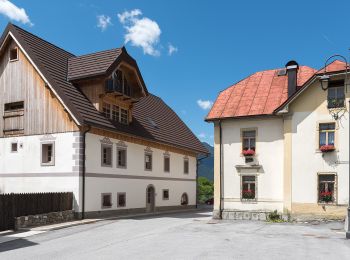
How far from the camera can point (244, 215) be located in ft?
81.6

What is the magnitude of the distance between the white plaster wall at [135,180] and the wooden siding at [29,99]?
219cm

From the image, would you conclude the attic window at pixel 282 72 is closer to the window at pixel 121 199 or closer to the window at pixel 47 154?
the window at pixel 121 199

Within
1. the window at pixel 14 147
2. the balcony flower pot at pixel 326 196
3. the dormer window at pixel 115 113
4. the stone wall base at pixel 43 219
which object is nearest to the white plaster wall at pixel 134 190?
the stone wall base at pixel 43 219

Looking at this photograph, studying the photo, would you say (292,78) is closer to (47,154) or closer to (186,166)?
(47,154)

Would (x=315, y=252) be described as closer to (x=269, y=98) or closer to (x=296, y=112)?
(x=296, y=112)

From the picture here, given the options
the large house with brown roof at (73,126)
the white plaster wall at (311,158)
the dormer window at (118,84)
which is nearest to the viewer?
the white plaster wall at (311,158)

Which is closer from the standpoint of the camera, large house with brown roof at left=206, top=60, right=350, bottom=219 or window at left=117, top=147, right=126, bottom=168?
large house with brown roof at left=206, top=60, right=350, bottom=219

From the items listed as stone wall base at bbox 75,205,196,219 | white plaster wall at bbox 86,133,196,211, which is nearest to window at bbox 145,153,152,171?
white plaster wall at bbox 86,133,196,211

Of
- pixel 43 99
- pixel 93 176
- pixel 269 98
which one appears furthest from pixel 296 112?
pixel 43 99

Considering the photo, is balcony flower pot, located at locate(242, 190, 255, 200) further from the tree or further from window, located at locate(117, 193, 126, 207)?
the tree

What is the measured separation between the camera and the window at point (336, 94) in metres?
22.6

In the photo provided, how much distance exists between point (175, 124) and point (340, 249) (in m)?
27.3

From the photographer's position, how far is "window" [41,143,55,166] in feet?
82.7

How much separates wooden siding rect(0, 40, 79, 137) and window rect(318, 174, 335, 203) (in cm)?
1383
